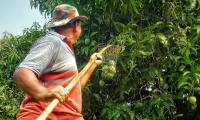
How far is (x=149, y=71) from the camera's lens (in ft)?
19.3

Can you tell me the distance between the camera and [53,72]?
319 centimetres

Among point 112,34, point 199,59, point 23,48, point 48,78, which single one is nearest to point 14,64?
point 23,48

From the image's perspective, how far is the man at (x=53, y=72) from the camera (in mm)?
2957

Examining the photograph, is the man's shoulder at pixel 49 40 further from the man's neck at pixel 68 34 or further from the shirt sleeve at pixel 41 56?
the man's neck at pixel 68 34

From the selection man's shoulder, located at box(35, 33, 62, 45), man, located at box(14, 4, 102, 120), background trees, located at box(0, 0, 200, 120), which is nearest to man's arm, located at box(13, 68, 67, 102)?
man, located at box(14, 4, 102, 120)

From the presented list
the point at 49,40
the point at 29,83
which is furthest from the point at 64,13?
the point at 29,83

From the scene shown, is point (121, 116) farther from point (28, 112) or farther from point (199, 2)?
point (28, 112)

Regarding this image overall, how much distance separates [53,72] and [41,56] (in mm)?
169

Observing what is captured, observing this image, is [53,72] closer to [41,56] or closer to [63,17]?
[41,56]

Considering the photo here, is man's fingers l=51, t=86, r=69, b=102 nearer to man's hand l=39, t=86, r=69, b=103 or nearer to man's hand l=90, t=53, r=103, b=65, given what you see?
man's hand l=39, t=86, r=69, b=103

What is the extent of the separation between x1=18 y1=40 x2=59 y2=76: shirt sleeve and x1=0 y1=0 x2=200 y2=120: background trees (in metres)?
2.51

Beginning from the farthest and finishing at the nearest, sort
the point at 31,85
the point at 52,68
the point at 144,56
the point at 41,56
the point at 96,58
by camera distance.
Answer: the point at 144,56 → the point at 96,58 → the point at 52,68 → the point at 41,56 → the point at 31,85

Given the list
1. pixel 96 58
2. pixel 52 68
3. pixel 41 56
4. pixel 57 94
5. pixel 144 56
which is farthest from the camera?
pixel 144 56

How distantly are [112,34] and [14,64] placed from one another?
2.09m
